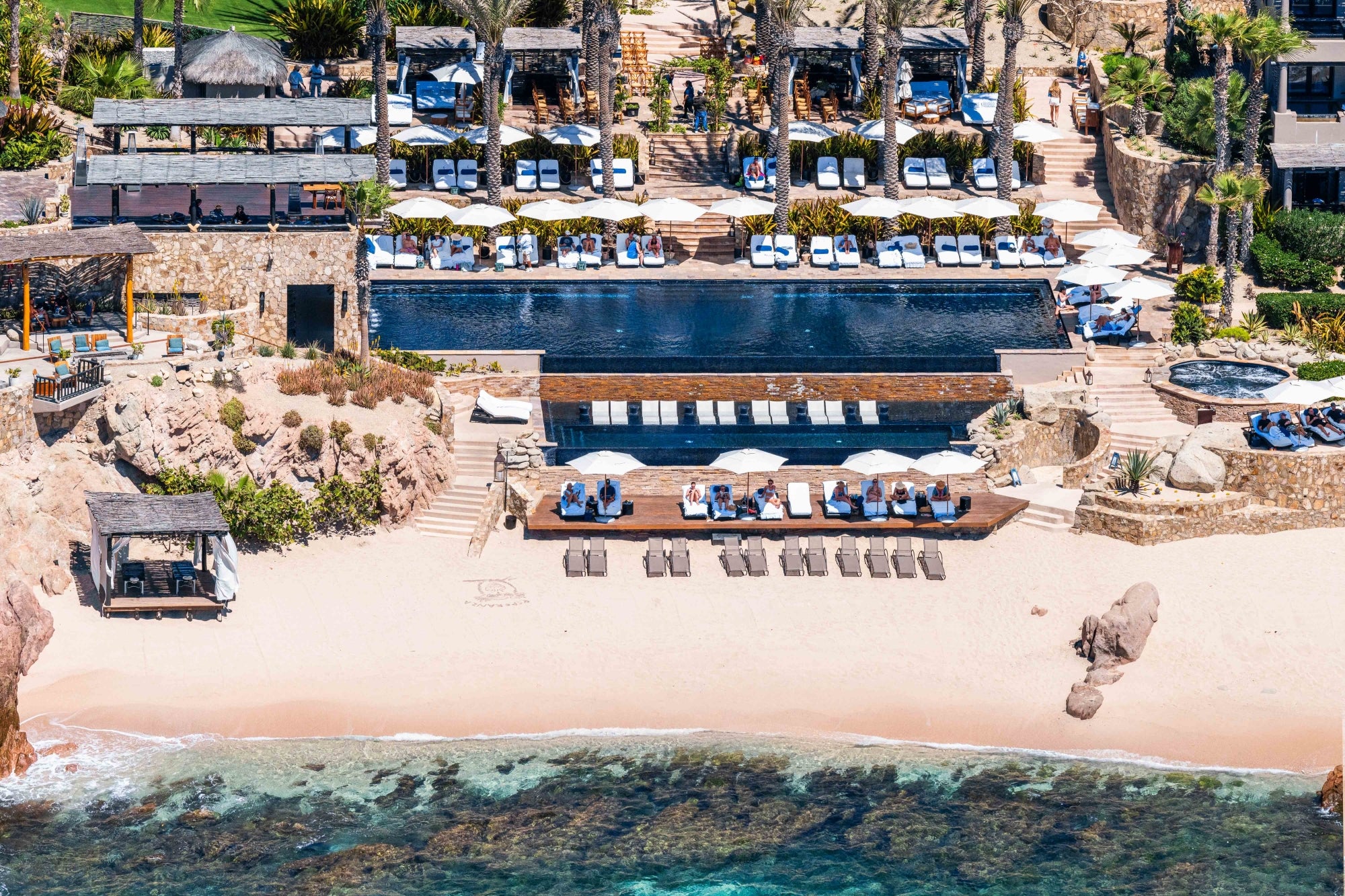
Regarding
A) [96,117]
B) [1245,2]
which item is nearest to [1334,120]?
[1245,2]

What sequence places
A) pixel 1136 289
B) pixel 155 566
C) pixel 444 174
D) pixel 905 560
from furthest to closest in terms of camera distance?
pixel 444 174, pixel 1136 289, pixel 905 560, pixel 155 566

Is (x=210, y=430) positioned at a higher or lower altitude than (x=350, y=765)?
higher

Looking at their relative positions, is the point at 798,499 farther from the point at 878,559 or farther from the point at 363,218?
the point at 363,218

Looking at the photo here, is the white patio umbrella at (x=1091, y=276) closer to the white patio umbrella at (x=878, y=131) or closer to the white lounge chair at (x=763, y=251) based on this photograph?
the white lounge chair at (x=763, y=251)

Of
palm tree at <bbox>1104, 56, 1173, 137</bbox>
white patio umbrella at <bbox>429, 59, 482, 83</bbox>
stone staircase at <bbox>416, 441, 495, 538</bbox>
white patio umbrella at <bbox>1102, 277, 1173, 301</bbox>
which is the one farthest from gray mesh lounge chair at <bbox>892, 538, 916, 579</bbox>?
white patio umbrella at <bbox>429, 59, 482, 83</bbox>

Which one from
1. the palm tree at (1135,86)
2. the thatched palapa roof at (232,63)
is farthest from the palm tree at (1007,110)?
the thatched palapa roof at (232,63)

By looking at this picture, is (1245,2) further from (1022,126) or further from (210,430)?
(210,430)

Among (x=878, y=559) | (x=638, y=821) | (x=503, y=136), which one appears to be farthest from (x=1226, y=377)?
(x=503, y=136)
